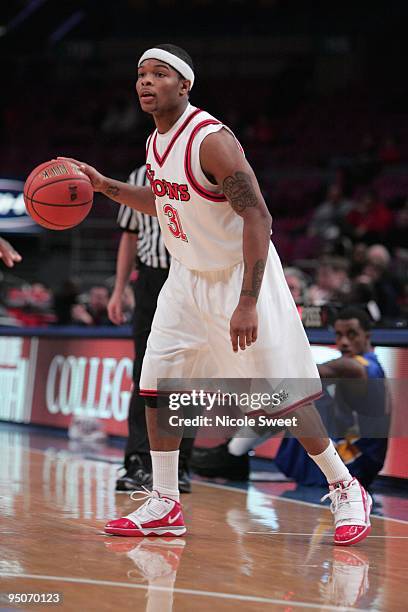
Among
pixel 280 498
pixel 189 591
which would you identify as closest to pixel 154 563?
pixel 189 591

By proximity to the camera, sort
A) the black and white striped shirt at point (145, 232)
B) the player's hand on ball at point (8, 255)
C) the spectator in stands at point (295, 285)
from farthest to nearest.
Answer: the spectator in stands at point (295, 285), the black and white striped shirt at point (145, 232), the player's hand on ball at point (8, 255)

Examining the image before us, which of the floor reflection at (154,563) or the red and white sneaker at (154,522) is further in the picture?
the red and white sneaker at (154,522)

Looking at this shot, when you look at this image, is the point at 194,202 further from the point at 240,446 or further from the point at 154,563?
the point at 240,446

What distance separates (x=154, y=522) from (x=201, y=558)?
1.72ft

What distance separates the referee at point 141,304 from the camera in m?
5.68

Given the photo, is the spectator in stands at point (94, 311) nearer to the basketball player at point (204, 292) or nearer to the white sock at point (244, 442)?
the white sock at point (244, 442)

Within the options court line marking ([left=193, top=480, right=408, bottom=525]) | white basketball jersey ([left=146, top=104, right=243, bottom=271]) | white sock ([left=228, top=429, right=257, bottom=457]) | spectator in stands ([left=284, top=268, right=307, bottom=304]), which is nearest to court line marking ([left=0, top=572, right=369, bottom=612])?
white basketball jersey ([left=146, top=104, right=243, bottom=271])

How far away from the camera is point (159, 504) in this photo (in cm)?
429

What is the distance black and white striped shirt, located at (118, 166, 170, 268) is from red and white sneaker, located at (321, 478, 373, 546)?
191 cm

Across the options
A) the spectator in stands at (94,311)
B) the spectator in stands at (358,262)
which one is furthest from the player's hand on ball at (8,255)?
the spectator in stands at (358,262)

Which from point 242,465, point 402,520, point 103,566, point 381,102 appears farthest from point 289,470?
point 381,102

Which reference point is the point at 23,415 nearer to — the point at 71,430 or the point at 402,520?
the point at 71,430

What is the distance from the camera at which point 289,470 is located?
643 centimetres

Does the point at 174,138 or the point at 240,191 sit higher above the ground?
the point at 174,138
